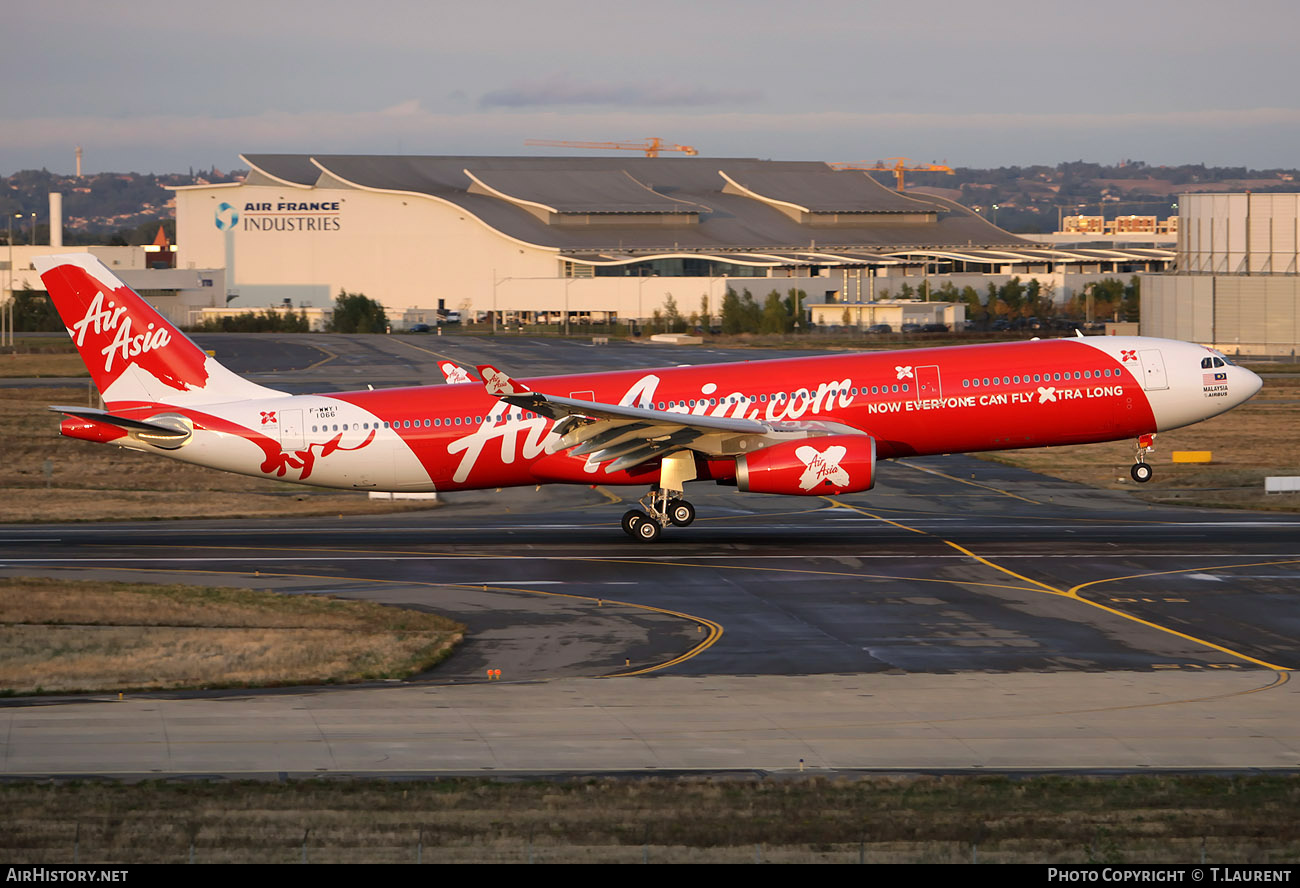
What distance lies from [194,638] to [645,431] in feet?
49.4

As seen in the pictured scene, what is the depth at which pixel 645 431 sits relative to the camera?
4166 cm

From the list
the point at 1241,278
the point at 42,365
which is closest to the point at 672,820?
the point at 42,365

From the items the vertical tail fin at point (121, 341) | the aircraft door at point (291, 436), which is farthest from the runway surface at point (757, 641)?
the vertical tail fin at point (121, 341)

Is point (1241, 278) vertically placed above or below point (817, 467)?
above

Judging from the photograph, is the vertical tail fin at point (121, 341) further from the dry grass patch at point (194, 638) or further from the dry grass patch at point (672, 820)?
the dry grass patch at point (672, 820)

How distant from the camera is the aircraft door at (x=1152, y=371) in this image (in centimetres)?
4369

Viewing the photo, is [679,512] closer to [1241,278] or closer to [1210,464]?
[1210,464]

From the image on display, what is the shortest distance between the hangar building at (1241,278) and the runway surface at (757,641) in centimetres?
7752

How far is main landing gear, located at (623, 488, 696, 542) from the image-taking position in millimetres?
43625

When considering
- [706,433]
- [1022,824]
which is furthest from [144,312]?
[1022,824]

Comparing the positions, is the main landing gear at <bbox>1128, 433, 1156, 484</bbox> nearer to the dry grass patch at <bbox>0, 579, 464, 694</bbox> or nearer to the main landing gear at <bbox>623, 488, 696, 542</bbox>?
the main landing gear at <bbox>623, 488, 696, 542</bbox>

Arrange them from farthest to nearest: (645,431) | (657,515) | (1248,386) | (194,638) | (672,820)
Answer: (1248,386) → (657,515) → (645,431) → (194,638) → (672,820)

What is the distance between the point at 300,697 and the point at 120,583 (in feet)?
43.7

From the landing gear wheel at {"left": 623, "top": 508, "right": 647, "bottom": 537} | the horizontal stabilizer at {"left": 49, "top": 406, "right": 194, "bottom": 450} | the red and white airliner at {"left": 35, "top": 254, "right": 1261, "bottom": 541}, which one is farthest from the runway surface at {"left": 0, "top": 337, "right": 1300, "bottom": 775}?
the horizontal stabilizer at {"left": 49, "top": 406, "right": 194, "bottom": 450}
